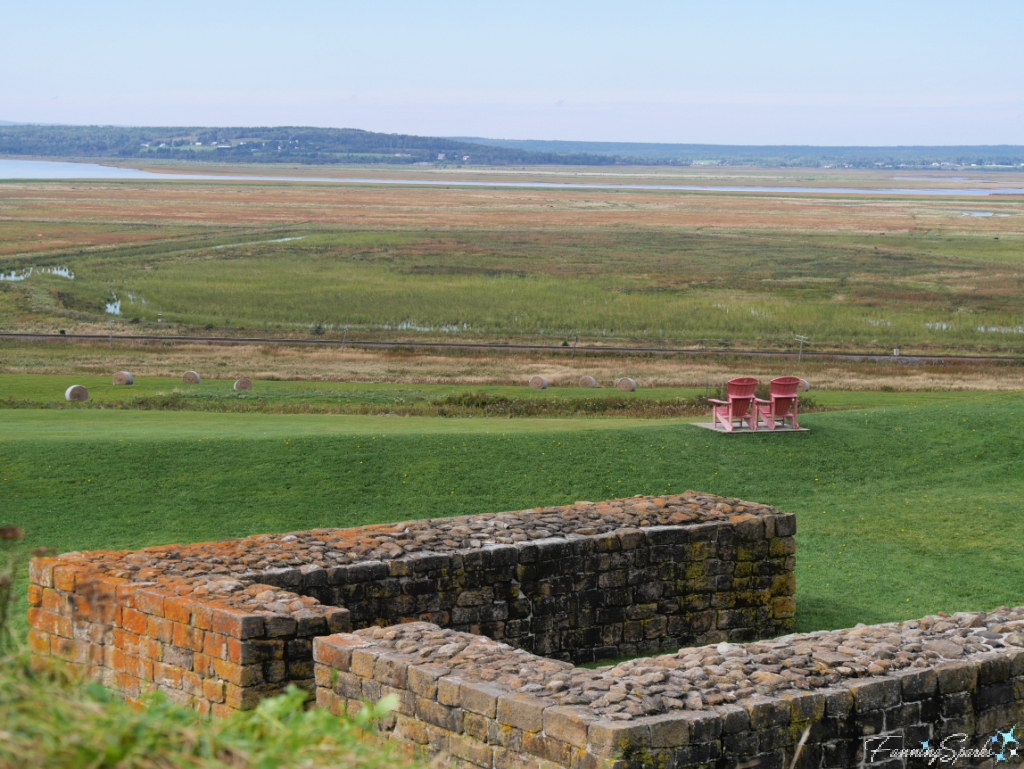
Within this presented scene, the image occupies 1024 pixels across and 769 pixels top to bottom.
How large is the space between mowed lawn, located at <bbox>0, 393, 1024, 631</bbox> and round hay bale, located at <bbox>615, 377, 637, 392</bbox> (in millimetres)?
11681

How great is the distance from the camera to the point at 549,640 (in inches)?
475

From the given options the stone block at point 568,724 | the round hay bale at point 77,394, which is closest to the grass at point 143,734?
the stone block at point 568,724

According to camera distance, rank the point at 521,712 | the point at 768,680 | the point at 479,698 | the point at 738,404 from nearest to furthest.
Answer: the point at 521,712
the point at 479,698
the point at 768,680
the point at 738,404

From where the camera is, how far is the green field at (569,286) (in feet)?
191

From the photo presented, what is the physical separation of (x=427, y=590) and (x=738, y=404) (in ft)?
44.0

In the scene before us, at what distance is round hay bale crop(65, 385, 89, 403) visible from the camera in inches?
1262

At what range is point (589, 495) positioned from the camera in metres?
19.5

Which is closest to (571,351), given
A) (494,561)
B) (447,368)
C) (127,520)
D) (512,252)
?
(447,368)

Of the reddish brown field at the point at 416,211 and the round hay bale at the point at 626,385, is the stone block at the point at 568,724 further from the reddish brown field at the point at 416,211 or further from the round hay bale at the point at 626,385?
the reddish brown field at the point at 416,211

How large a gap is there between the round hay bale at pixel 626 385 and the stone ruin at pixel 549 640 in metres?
21.6

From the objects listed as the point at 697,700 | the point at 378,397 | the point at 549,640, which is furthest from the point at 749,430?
the point at 697,700

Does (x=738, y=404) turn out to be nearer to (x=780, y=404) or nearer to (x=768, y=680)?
(x=780, y=404)

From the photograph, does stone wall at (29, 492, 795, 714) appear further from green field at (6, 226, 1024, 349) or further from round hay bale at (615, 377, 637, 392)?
green field at (6, 226, 1024, 349)

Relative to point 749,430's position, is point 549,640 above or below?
below
